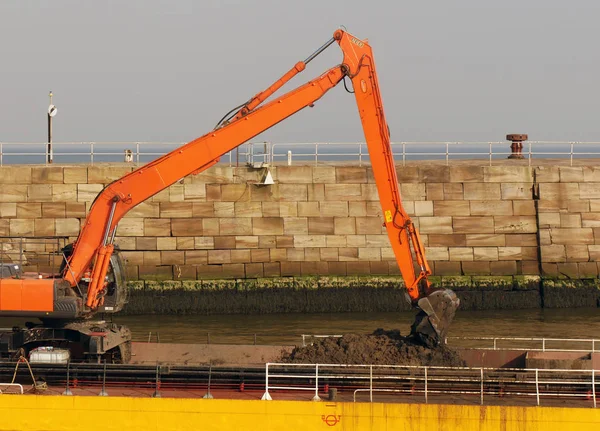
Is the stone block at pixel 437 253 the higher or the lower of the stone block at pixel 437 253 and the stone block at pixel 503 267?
the higher

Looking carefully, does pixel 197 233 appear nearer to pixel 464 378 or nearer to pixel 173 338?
pixel 173 338

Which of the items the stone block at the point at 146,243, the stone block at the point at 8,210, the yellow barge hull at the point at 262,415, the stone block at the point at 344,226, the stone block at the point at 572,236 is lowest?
the yellow barge hull at the point at 262,415

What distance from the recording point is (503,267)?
114 feet

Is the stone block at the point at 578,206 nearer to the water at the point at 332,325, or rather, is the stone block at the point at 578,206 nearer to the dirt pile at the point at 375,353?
the water at the point at 332,325

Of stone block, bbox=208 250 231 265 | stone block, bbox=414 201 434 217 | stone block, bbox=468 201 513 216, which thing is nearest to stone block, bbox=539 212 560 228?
stone block, bbox=468 201 513 216

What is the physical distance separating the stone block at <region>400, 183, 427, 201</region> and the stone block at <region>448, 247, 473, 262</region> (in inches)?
86.9

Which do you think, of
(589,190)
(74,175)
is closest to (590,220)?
(589,190)

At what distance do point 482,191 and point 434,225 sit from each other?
227 centimetres

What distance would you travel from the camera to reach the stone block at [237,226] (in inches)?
1340

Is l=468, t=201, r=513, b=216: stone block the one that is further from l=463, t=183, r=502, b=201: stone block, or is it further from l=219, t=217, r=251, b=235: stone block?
l=219, t=217, r=251, b=235: stone block

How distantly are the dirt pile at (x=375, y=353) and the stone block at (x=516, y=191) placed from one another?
16135mm

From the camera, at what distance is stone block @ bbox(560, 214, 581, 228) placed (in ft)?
114

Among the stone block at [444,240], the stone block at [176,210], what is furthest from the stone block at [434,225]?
the stone block at [176,210]

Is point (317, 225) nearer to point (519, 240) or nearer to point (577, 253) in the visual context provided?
point (519, 240)
